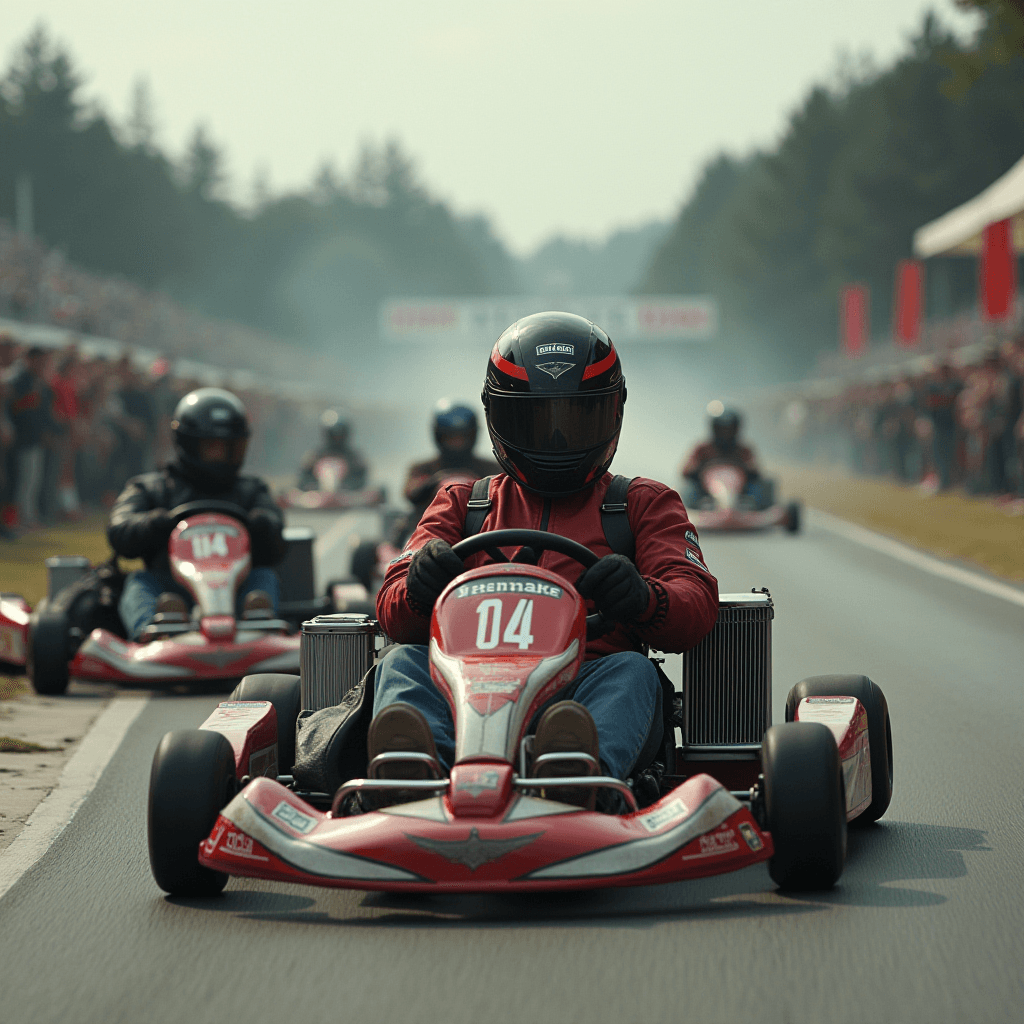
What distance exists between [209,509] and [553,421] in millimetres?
4600

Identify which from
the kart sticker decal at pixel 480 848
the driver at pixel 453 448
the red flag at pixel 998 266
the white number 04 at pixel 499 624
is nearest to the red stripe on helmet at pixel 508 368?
the white number 04 at pixel 499 624

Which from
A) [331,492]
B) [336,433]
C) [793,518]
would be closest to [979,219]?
[336,433]

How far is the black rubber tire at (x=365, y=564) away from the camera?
42.4ft

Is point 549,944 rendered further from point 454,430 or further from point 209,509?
point 454,430

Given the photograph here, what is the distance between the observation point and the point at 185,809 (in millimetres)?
4691

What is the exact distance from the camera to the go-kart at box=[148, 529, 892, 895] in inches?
169

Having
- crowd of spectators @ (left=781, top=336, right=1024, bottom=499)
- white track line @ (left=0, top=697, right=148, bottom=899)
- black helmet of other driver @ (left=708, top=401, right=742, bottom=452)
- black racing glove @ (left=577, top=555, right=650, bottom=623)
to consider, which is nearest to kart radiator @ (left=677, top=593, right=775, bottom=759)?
black racing glove @ (left=577, top=555, right=650, bottom=623)

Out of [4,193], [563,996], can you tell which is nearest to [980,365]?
[563,996]

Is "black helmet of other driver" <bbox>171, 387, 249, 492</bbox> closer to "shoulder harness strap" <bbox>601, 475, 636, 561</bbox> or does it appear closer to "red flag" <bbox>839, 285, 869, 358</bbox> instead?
"shoulder harness strap" <bbox>601, 475, 636, 561</bbox>

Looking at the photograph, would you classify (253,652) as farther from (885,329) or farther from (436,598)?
(885,329)

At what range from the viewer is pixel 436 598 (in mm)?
5148

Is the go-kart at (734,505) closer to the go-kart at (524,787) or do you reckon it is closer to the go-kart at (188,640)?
the go-kart at (188,640)

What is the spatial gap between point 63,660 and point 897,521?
1482 centimetres

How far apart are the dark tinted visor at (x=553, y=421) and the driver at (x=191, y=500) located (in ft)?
14.1
